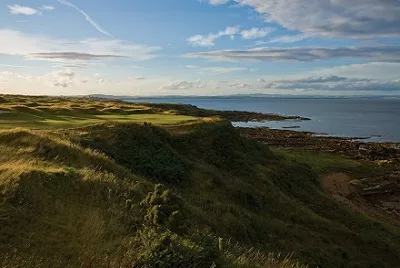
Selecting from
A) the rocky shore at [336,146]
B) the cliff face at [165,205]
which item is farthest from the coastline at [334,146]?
the cliff face at [165,205]

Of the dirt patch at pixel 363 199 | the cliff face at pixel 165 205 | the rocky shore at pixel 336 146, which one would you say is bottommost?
the dirt patch at pixel 363 199

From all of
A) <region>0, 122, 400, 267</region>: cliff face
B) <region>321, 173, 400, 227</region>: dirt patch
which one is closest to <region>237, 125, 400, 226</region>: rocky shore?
<region>321, 173, 400, 227</region>: dirt patch

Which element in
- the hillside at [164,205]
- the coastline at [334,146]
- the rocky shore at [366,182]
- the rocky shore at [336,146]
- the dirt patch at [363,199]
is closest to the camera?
the hillside at [164,205]

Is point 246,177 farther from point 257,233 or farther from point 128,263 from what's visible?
point 128,263

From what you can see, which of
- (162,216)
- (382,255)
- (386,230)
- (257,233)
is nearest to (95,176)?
(162,216)

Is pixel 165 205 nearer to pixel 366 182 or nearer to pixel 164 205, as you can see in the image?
pixel 164 205

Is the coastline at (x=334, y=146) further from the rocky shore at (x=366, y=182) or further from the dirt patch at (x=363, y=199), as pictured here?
the dirt patch at (x=363, y=199)

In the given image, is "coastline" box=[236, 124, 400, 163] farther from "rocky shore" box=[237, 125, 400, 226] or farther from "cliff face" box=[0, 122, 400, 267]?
"cliff face" box=[0, 122, 400, 267]
